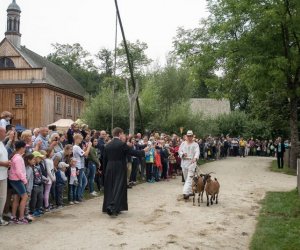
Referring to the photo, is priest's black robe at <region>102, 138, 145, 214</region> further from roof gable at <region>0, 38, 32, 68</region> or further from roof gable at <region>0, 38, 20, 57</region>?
roof gable at <region>0, 38, 20, 57</region>

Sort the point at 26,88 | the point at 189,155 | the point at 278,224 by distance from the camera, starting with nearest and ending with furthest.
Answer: the point at 278,224 < the point at 189,155 < the point at 26,88

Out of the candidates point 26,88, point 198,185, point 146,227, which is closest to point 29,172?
point 146,227

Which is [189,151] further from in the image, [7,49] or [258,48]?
[7,49]

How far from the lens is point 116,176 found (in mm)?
11117

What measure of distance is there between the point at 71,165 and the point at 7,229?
3.36m

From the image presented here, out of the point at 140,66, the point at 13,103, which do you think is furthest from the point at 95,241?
the point at 140,66

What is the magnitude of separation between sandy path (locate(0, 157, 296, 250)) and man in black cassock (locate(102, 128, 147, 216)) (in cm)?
27

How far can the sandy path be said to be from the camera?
8.06m

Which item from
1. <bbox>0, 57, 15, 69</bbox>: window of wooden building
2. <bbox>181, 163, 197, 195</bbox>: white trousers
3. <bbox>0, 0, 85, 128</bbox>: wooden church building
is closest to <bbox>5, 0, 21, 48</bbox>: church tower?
<bbox>0, 0, 85, 128</bbox>: wooden church building

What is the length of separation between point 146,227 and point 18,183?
293 cm

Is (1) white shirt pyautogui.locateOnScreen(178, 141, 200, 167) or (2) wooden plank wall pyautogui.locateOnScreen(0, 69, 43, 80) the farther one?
(2) wooden plank wall pyautogui.locateOnScreen(0, 69, 43, 80)

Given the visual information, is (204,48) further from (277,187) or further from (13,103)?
(13,103)

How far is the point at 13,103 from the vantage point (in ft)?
145

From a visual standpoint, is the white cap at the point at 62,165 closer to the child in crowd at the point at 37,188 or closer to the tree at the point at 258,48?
the child in crowd at the point at 37,188
